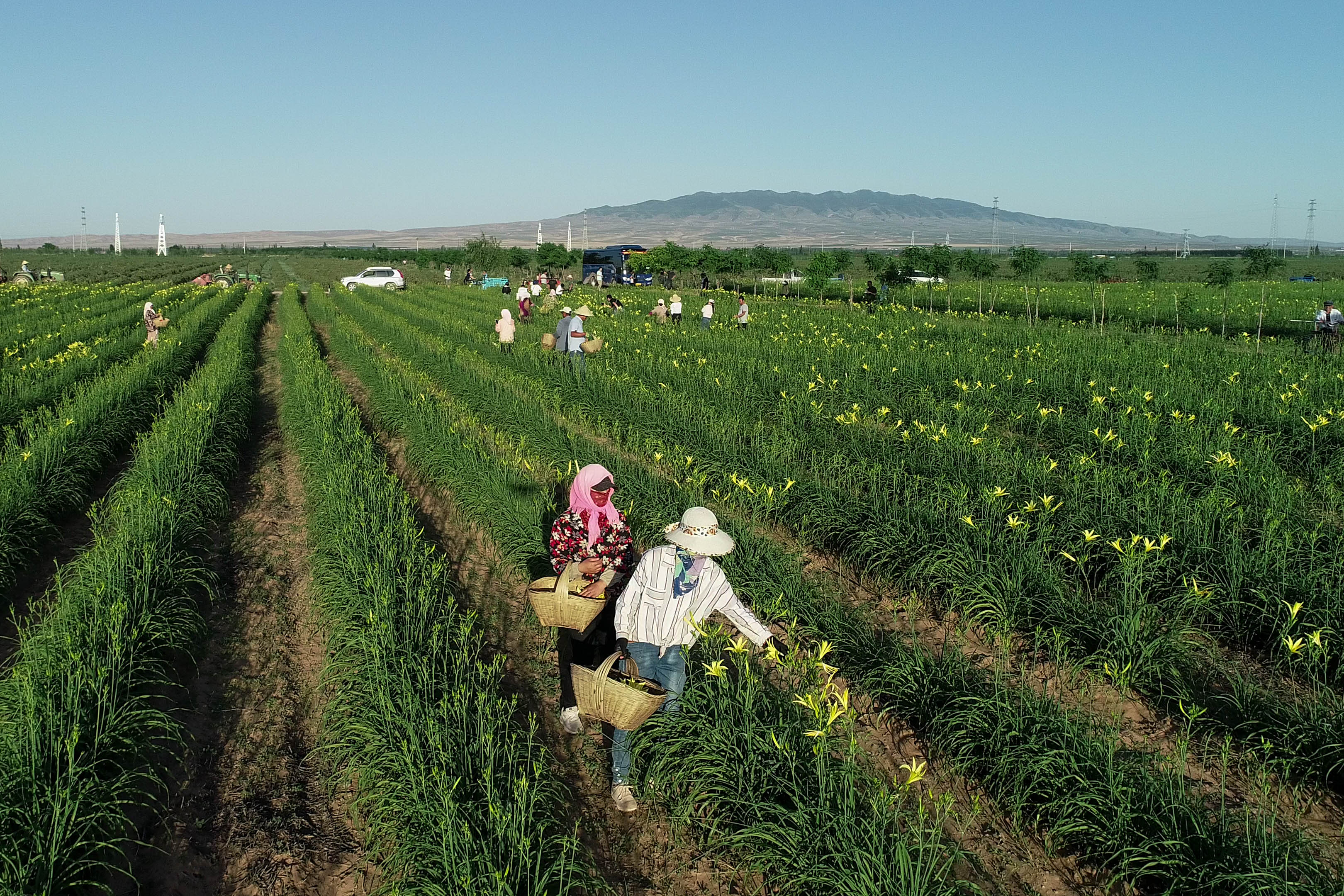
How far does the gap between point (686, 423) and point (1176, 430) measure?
515cm

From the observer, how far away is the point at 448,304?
32.9 metres

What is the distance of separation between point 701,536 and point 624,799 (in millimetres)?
1327

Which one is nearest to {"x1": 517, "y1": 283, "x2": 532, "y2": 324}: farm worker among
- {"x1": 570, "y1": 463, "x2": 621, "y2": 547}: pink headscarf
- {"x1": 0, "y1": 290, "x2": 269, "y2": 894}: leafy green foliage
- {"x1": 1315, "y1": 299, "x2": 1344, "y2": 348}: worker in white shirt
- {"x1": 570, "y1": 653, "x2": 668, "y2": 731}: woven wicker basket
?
{"x1": 0, "y1": 290, "x2": 269, "y2": 894}: leafy green foliage

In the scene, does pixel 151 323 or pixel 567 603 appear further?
pixel 151 323

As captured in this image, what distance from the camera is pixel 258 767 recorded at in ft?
15.2

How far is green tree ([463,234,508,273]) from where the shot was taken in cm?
5531

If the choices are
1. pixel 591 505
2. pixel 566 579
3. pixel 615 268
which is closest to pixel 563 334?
pixel 591 505

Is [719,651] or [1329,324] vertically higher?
[1329,324]

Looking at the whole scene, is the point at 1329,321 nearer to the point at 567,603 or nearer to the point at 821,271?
the point at 567,603

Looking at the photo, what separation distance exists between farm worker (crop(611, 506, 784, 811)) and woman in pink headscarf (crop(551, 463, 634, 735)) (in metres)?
0.56

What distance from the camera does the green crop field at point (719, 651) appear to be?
3.68 metres

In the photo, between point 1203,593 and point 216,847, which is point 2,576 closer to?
point 216,847

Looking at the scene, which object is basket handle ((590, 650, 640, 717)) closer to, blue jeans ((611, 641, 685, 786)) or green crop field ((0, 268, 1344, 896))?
blue jeans ((611, 641, 685, 786))

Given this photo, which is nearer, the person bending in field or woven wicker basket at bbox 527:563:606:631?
woven wicker basket at bbox 527:563:606:631
